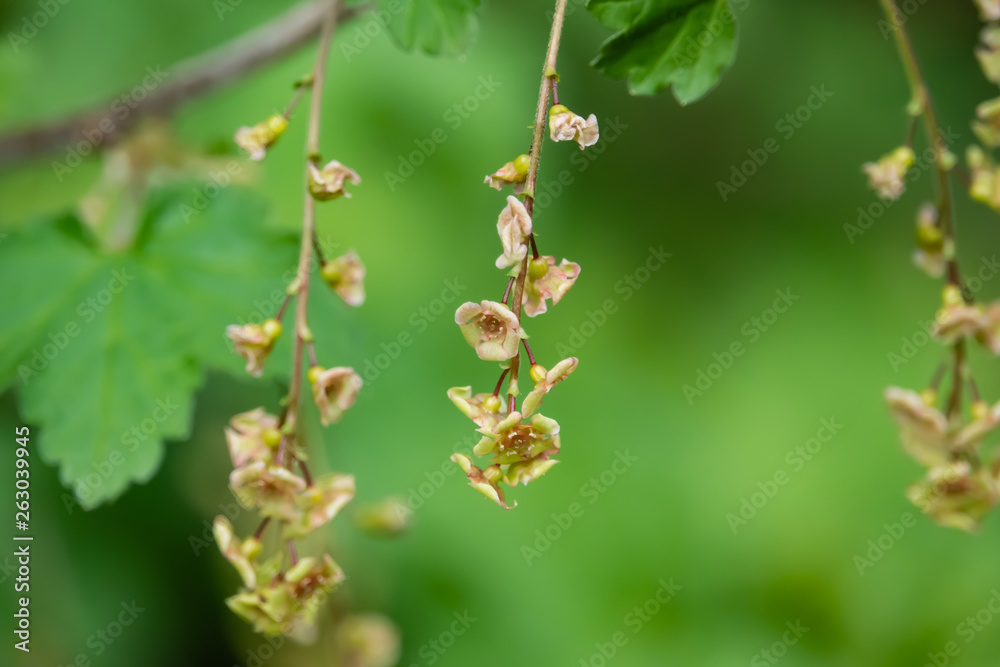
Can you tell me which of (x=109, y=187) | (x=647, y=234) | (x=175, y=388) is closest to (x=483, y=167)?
(x=647, y=234)

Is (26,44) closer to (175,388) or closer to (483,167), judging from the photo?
(483,167)

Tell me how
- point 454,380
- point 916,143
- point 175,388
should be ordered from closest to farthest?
point 175,388, point 454,380, point 916,143

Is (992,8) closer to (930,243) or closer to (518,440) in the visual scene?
(930,243)

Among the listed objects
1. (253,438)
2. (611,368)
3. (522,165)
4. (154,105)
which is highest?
(522,165)

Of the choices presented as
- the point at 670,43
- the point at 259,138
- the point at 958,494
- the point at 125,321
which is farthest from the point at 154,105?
the point at 958,494

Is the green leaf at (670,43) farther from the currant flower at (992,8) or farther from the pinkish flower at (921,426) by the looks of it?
the pinkish flower at (921,426)

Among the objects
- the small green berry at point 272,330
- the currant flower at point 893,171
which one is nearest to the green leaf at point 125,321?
the small green berry at point 272,330
